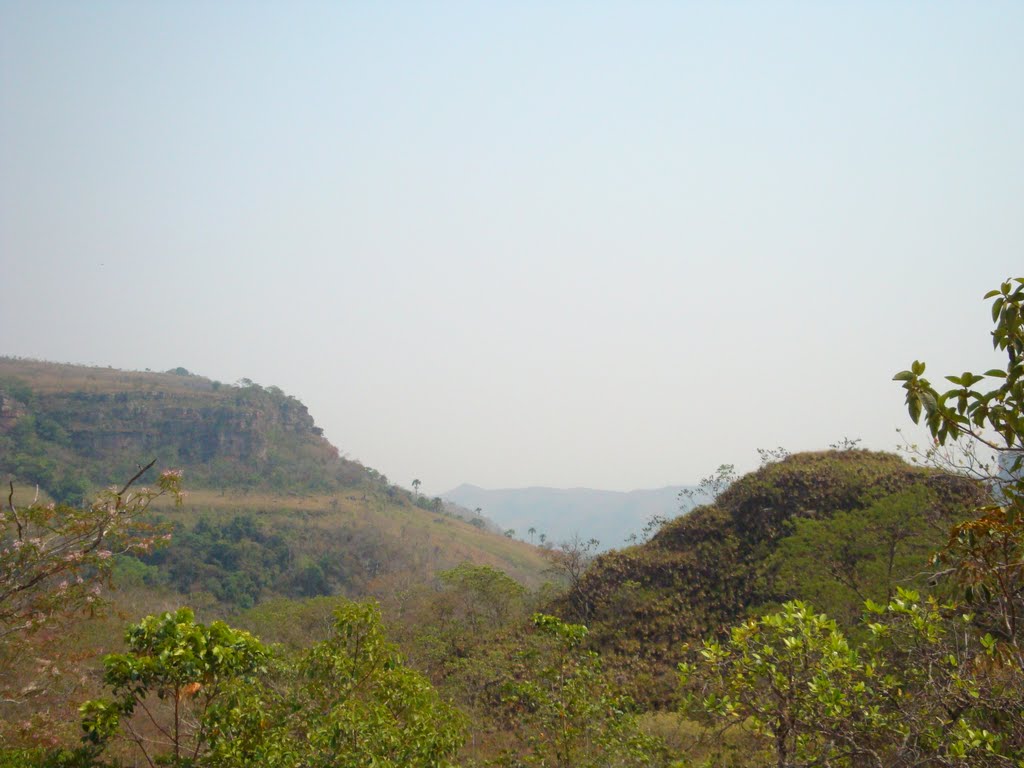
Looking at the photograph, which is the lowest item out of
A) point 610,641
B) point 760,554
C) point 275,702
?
point 610,641

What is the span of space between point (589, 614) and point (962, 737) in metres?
17.2

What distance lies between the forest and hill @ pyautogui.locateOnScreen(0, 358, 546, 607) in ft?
8.50

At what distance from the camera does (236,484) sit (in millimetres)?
70250

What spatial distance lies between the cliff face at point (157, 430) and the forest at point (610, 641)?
19.2 meters

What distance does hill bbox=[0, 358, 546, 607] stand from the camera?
51.4m

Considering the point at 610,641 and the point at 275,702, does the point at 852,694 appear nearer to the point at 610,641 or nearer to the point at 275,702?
the point at 275,702

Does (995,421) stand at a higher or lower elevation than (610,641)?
higher

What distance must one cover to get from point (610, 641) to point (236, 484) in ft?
199

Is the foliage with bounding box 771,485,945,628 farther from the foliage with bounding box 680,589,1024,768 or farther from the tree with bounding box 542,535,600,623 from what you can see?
the foliage with bounding box 680,589,1024,768

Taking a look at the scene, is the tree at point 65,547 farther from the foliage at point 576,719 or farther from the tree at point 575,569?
the tree at point 575,569

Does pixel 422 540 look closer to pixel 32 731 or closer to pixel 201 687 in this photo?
pixel 32 731

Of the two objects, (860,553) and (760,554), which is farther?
(760,554)

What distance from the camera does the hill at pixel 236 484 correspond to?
169ft

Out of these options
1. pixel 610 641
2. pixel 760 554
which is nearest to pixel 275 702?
Result: pixel 610 641
